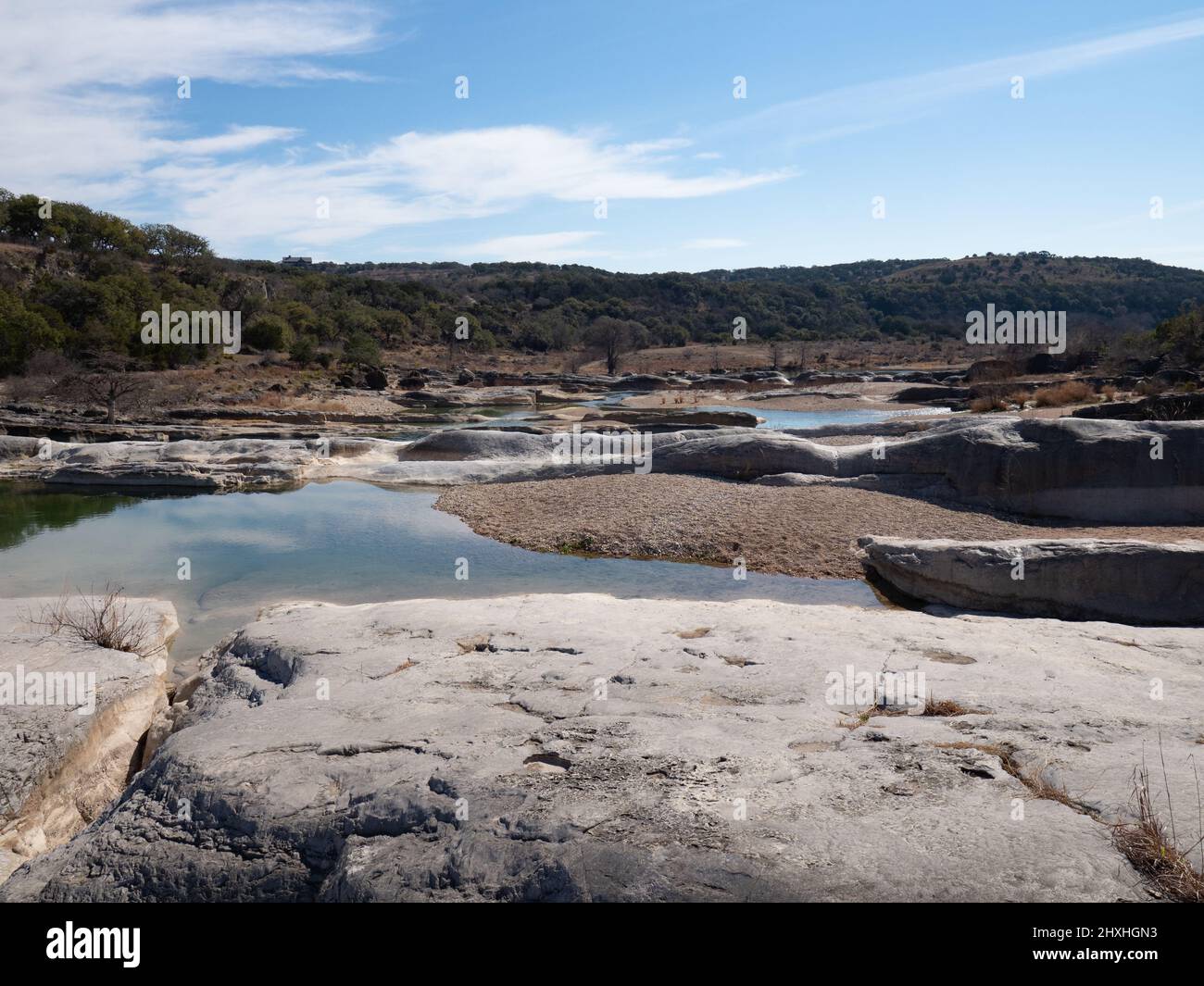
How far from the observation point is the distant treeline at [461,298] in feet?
127

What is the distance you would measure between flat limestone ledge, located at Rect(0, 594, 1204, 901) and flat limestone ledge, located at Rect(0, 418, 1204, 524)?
8491 mm

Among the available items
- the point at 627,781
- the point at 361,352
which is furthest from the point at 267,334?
the point at 627,781

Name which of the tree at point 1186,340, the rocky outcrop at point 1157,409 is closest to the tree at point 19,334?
the rocky outcrop at point 1157,409

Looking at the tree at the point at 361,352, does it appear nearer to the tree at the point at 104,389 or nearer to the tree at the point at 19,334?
the tree at the point at 19,334

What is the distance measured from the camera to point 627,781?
156 inches

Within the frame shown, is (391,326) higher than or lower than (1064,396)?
higher

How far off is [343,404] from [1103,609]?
2814cm

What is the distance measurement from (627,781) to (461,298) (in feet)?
251

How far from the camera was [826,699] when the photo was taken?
525 cm

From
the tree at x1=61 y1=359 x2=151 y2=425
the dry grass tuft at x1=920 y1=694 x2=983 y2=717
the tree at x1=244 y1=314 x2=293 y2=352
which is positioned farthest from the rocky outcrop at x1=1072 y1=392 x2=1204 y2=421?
the tree at x1=244 y1=314 x2=293 y2=352

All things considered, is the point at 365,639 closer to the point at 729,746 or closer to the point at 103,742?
the point at 103,742

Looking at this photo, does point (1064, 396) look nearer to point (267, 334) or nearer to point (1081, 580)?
point (1081, 580)

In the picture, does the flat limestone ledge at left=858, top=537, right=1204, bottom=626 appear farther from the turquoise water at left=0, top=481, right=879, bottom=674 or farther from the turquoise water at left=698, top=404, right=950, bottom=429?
the turquoise water at left=698, top=404, right=950, bottom=429
